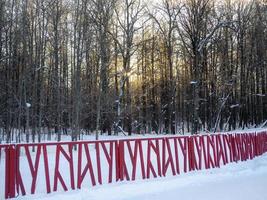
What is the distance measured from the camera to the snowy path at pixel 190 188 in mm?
9148

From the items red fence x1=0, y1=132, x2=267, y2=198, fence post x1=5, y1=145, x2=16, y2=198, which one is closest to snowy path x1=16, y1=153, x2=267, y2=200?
fence post x1=5, y1=145, x2=16, y2=198

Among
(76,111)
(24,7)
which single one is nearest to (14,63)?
(24,7)

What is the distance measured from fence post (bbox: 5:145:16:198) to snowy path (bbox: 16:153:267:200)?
0.32 meters

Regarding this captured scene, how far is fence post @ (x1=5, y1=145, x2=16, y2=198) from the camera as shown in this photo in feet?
28.6

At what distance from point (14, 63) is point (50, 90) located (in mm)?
7045

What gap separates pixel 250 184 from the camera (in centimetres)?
1123

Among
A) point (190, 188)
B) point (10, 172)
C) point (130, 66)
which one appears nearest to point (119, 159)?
point (190, 188)

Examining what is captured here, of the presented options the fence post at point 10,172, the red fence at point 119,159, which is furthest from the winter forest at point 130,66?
the fence post at point 10,172

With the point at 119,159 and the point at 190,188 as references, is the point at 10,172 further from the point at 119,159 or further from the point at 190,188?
the point at 190,188

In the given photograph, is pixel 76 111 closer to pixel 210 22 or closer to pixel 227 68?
pixel 210 22

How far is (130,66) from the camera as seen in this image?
36.0 m

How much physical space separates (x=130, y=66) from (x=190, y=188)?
26.1 m

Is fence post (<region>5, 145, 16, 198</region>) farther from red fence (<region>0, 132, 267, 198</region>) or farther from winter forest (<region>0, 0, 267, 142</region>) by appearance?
winter forest (<region>0, 0, 267, 142</region>)

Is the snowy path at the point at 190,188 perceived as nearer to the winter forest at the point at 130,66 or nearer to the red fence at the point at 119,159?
the red fence at the point at 119,159
